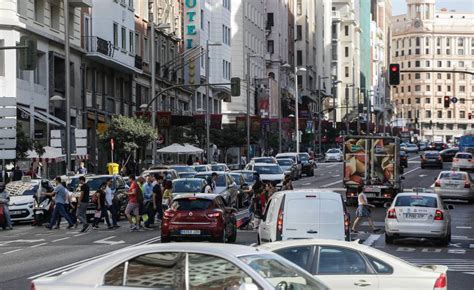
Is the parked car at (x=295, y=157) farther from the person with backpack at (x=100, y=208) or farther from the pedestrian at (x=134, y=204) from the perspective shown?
the pedestrian at (x=134, y=204)

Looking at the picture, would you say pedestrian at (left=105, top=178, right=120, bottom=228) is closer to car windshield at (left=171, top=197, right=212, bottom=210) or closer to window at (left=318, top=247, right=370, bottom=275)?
car windshield at (left=171, top=197, right=212, bottom=210)

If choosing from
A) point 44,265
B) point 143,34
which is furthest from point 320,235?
point 143,34

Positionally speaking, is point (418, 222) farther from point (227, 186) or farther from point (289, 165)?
point (289, 165)

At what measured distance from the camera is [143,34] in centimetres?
7244

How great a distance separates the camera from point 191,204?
28.3m

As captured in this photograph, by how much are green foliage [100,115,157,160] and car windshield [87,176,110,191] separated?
16.2 metres

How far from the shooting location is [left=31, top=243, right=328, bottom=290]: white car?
10703 mm

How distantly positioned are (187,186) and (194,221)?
11951 millimetres

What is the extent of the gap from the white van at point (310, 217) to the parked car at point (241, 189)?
78.2 feet

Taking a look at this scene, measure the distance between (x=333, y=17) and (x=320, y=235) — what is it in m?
169

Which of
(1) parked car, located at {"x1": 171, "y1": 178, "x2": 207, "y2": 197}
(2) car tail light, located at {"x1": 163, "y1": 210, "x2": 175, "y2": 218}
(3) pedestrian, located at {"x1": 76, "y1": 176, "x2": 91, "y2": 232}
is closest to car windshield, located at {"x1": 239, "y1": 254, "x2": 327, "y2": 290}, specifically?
(2) car tail light, located at {"x1": 163, "y1": 210, "x2": 175, "y2": 218}

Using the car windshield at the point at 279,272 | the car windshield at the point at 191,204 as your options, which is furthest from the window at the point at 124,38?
the car windshield at the point at 279,272

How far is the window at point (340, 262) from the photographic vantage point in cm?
1433

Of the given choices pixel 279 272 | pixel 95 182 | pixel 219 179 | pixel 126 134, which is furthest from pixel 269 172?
pixel 279 272
